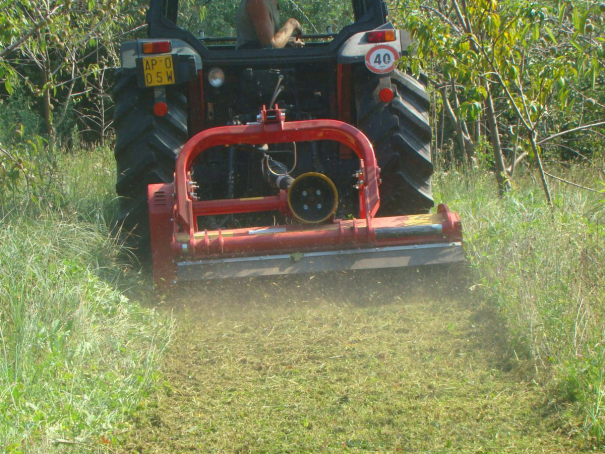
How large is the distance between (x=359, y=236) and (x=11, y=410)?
2109 mm

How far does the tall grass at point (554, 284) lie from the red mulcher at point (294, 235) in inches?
Result: 14.9

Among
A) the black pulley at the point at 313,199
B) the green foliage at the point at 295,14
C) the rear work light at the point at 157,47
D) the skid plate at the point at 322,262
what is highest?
the green foliage at the point at 295,14

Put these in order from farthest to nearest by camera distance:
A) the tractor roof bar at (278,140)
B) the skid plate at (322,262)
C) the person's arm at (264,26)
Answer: the person's arm at (264,26)
the tractor roof bar at (278,140)
the skid plate at (322,262)

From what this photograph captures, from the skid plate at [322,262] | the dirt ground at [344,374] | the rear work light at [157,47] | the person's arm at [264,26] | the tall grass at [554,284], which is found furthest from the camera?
the person's arm at [264,26]

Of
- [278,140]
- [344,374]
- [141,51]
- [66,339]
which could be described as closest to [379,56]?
[278,140]

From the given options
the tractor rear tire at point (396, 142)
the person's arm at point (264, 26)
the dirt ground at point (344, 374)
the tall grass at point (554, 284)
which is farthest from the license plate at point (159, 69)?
the tall grass at point (554, 284)

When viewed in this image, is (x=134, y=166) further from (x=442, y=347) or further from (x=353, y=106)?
(x=442, y=347)

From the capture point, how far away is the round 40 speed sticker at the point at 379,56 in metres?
4.81

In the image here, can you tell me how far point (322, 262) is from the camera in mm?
4262

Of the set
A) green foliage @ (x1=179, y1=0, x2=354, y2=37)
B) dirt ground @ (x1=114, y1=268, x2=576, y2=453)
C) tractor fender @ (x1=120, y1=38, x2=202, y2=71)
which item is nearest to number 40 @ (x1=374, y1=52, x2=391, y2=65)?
tractor fender @ (x1=120, y1=38, x2=202, y2=71)

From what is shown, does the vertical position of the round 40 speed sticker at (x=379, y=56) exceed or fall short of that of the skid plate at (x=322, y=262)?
it exceeds it

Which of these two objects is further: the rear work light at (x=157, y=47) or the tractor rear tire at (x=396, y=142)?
the tractor rear tire at (x=396, y=142)

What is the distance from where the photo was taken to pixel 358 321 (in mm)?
3994

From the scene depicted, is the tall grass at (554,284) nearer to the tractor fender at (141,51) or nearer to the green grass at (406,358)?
the green grass at (406,358)
